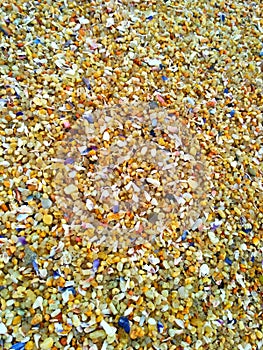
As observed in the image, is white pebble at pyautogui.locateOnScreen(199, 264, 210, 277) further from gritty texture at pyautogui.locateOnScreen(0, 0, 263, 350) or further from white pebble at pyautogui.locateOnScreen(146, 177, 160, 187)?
white pebble at pyautogui.locateOnScreen(146, 177, 160, 187)

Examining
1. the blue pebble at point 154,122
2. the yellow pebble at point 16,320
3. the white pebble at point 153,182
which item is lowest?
the yellow pebble at point 16,320

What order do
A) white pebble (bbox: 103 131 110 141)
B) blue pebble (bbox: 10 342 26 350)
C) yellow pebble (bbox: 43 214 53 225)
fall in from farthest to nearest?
white pebble (bbox: 103 131 110 141)
yellow pebble (bbox: 43 214 53 225)
blue pebble (bbox: 10 342 26 350)

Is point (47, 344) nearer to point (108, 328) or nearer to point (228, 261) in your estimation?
point (108, 328)

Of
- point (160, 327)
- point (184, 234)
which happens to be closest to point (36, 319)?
point (160, 327)

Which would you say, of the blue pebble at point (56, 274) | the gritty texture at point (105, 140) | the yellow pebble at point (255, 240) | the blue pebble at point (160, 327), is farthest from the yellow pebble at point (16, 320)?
the yellow pebble at point (255, 240)

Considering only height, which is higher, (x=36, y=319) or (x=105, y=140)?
(x=105, y=140)

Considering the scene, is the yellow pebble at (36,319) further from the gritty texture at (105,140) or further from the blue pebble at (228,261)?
the blue pebble at (228,261)

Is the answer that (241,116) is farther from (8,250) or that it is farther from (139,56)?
(8,250)

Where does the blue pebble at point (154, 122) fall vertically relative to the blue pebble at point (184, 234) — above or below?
above

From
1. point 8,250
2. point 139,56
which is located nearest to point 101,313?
point 8,250

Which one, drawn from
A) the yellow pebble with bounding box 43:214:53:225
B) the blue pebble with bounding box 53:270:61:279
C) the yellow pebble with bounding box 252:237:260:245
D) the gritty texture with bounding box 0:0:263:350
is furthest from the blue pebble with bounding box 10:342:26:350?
the yellow pebble with bounding box 252:237:260:245

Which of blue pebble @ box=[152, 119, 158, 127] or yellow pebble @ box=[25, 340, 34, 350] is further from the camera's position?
blue pebble @ box=[152, 119, 158, 127]
